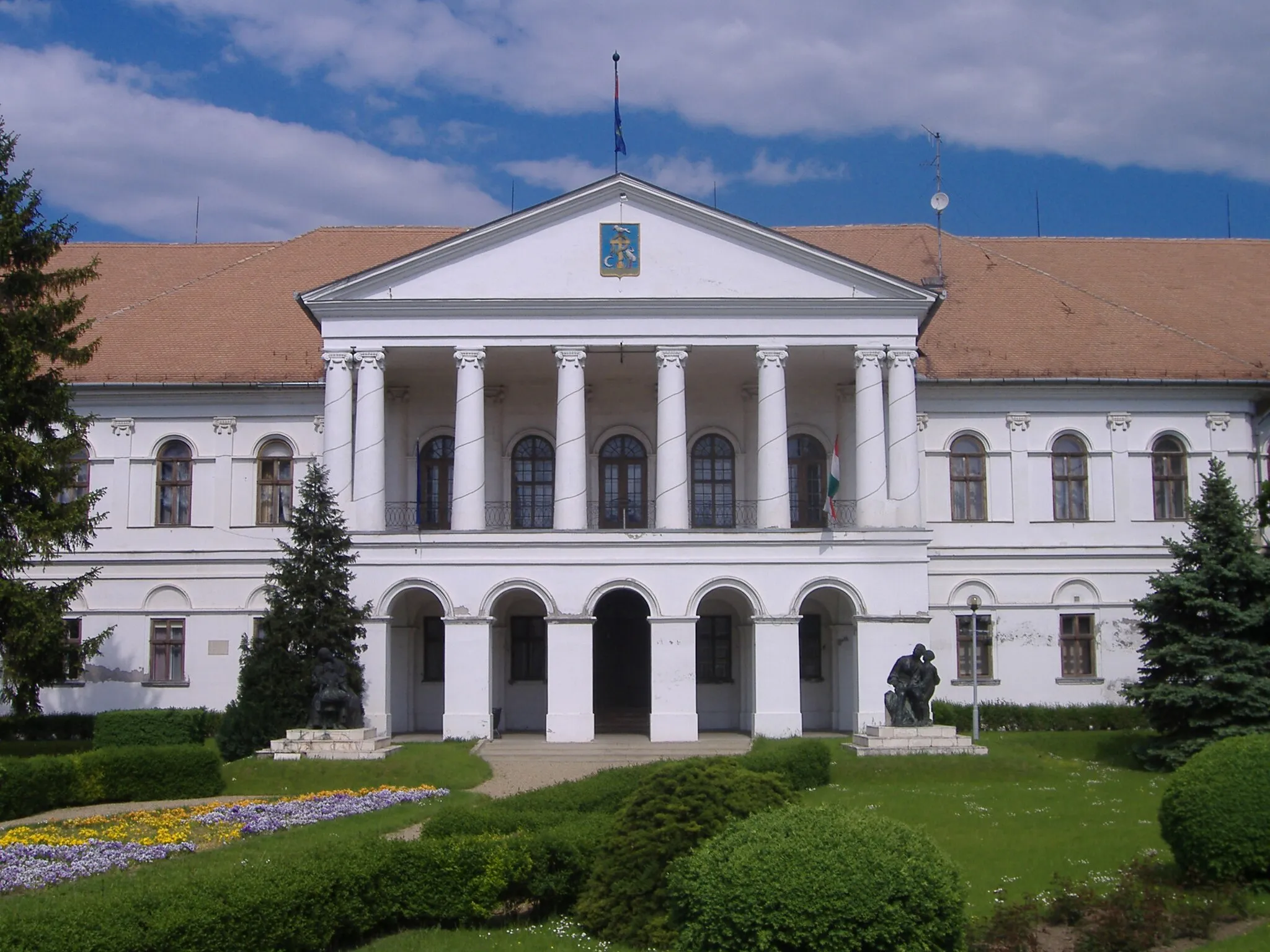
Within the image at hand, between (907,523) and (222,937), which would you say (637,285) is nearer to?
(907,523)

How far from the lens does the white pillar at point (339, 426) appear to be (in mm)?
32656

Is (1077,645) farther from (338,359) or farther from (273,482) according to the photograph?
(273,482)

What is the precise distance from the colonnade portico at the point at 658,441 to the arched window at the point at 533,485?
13.9 ft

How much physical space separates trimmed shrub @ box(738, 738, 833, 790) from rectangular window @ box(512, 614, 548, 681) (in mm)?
11250

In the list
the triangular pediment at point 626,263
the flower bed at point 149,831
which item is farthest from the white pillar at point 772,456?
the flower bed at point 149,831

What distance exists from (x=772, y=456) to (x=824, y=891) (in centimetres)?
2227

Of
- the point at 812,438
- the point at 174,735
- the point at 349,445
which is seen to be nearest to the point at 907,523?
the point at 812,438

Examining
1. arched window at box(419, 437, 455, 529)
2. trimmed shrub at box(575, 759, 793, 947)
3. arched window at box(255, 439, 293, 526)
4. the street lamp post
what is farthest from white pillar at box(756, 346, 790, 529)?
trimmed shrub at box(575, 759, 793, 947)

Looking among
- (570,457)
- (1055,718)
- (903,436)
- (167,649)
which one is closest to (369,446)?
(570,457)

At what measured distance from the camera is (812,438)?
37562 mm

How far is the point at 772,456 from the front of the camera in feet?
107

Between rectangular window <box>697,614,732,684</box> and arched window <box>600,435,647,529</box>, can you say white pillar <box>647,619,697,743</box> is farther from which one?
arched window <box>600,435,647,529</box>

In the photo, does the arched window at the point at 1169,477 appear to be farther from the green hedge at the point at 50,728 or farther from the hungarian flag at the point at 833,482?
the green hedge at the point at 50,728

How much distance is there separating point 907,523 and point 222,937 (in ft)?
75.8
